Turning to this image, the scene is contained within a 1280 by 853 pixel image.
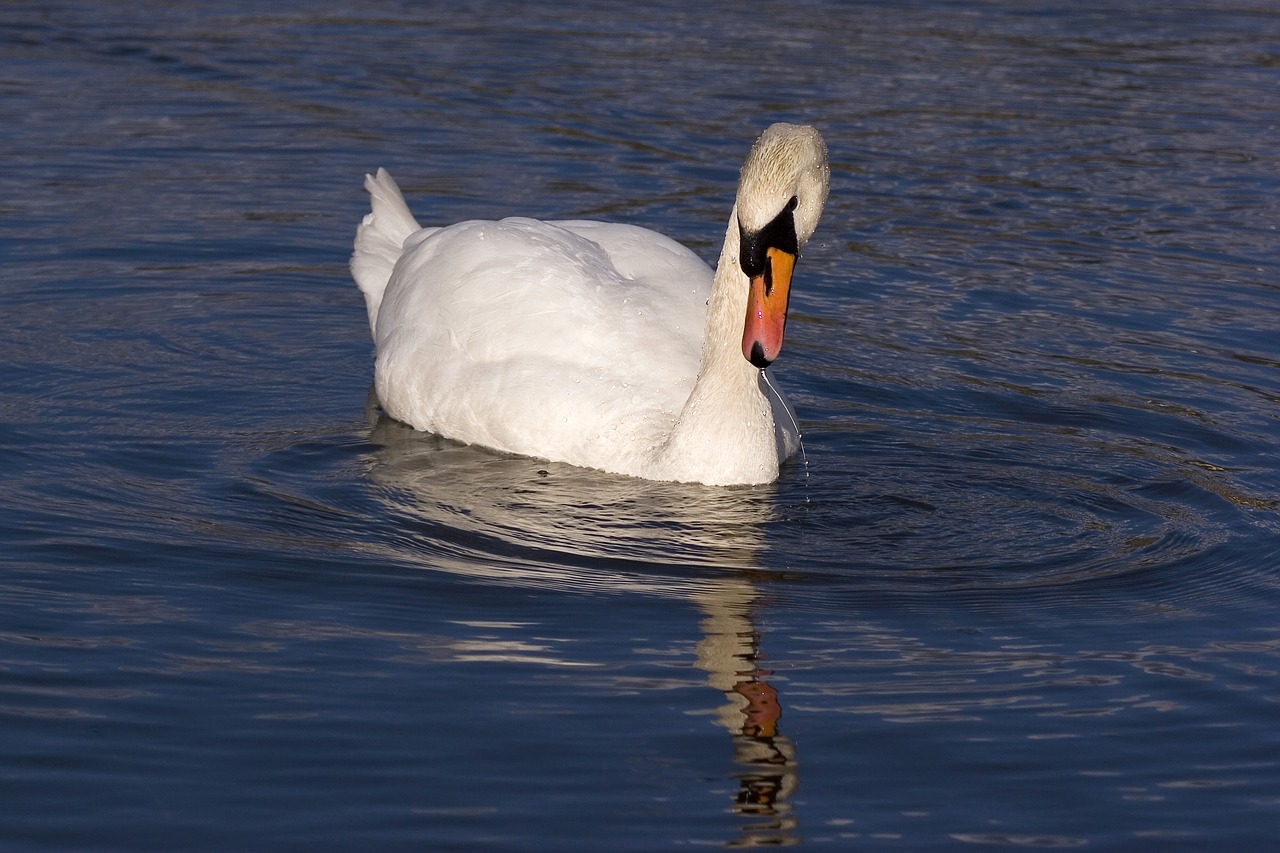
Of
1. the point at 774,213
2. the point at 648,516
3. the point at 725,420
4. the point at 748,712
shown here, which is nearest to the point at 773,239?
the point at 774,213

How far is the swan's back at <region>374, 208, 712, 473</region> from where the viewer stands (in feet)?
29.1

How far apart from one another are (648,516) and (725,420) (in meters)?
0.68

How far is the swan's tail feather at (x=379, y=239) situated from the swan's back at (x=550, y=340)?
85 cm

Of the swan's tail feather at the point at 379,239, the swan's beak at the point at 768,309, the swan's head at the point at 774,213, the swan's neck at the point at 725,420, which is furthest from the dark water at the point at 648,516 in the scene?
the swan's head at the point at 774,213

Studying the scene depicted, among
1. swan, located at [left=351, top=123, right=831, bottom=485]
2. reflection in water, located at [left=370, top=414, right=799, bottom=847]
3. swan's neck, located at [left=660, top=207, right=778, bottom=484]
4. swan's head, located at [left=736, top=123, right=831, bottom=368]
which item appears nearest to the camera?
reflection in water, located at [left=370, top=414, right=799, bottom=847]

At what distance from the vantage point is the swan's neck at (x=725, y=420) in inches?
340

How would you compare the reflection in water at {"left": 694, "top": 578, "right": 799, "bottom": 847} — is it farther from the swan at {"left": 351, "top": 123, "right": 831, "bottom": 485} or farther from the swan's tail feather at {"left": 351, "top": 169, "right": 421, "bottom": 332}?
the swan's tail feather at {"left": 351, "top": 169, "right": 421, "bottom": 332}

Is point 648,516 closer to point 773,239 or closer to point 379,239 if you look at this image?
point 773,239

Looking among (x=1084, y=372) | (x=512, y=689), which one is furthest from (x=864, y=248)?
(x=512, y=689)

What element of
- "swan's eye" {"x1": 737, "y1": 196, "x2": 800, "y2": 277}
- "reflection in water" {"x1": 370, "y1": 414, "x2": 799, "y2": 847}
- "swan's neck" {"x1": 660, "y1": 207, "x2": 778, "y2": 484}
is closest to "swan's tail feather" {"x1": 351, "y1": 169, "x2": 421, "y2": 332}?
"reflection in water" {"x1": 370, "y1": 414, "x2": 799, "y2": 847}

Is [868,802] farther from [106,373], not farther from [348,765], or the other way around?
[106,373]

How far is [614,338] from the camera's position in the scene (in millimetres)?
9016

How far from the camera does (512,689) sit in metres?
6.26

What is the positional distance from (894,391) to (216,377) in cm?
346
